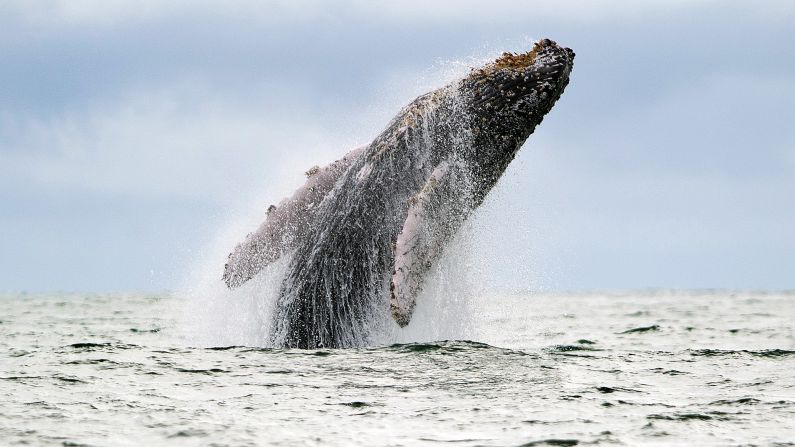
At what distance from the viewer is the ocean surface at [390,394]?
7656 mm

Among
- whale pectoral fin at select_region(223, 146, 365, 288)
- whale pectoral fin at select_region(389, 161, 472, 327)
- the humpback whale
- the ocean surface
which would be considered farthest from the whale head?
the ocean surface

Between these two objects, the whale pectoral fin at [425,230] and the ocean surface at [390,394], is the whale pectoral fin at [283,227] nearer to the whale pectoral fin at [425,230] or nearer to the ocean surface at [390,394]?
the ocean surface at [390,394]

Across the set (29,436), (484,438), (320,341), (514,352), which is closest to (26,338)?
(320,341)

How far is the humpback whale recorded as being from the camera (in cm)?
1163

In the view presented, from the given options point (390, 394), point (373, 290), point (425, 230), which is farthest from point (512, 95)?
point (390, 394)

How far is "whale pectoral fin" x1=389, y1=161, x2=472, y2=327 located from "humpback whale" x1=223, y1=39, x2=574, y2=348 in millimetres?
20

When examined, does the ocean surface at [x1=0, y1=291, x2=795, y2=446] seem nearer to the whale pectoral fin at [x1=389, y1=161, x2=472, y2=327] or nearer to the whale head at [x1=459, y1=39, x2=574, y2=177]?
the whale pectoral fin at [x1=389, y1=161, x2=472, y2=327]

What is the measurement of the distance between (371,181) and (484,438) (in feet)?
16.0

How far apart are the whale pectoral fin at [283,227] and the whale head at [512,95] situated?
1.59m

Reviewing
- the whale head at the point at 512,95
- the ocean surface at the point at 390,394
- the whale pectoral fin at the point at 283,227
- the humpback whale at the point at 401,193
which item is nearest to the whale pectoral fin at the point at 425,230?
the humpback whale at the point at 401,193

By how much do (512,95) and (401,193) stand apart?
6.01 feet

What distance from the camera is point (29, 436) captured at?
7457 mm

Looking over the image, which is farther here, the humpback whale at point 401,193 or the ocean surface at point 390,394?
the humpback whale at point 401,193

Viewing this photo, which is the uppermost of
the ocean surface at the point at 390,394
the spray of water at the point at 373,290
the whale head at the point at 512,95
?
the whale head at the point at 512,95
